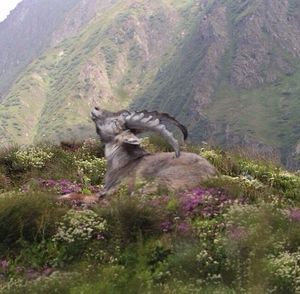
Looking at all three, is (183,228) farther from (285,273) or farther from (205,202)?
(285,273)

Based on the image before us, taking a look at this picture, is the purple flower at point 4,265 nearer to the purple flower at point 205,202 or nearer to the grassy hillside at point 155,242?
the grassy hillside at point 155,242

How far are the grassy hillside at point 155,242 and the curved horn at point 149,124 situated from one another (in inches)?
48.5

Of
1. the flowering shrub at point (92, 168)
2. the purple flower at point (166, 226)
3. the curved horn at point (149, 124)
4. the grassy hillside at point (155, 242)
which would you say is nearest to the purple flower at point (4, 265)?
the grassy hillside at point (155, 242)

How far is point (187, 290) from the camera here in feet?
20.8

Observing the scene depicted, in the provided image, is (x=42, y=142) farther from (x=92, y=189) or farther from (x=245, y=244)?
(x=245, y=244)

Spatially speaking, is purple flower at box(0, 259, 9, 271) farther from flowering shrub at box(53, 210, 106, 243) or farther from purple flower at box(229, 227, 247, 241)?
purple flower at box(229, 227, 247, 241)

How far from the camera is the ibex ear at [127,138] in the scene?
36.7 ft

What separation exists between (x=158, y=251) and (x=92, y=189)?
165 inches

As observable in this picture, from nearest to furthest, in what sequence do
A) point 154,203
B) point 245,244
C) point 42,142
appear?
point 245,244
point 154,203
point 42,142

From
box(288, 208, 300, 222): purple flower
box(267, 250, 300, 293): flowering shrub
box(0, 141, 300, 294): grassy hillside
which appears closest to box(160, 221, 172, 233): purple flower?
box(0, 141, 300, 294): grassy hillside

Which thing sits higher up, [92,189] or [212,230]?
[212,230]

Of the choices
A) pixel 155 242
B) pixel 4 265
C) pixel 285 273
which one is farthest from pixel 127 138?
pixel 285 273

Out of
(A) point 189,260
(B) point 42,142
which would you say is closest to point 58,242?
(A) point 189,260

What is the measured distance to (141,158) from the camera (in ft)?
36.9
